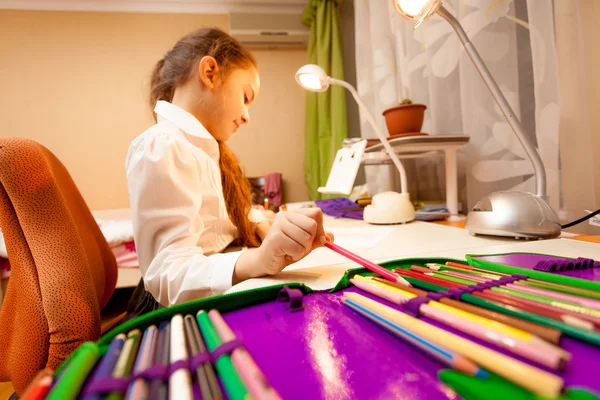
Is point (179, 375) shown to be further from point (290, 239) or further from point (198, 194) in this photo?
point (198, 194)

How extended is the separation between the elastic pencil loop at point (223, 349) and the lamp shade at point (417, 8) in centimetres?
66

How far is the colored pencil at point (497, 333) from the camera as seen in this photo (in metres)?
0.18

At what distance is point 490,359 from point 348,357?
0.29ft

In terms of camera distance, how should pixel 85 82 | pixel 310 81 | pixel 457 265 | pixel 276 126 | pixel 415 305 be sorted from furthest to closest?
pixel 276 126 → pixel 85 82 → pixel 310 81 → pixel 457 265 → pixel 415 305

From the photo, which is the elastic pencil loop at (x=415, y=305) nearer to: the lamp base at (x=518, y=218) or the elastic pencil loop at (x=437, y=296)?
the elastic pencil loop at (x=437, y=296)

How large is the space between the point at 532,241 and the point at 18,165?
0.83 metres

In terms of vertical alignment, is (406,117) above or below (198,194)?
above

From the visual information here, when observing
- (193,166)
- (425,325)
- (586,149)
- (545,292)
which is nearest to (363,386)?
(425,325)

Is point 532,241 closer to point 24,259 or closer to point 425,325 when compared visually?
point 425,325

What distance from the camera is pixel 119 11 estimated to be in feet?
8.10

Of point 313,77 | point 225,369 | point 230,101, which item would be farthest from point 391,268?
point 313,77

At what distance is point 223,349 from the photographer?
0.70ft

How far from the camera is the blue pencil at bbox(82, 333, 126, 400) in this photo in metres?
0.19

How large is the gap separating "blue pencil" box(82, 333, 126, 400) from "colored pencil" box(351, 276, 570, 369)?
0.70 feet
